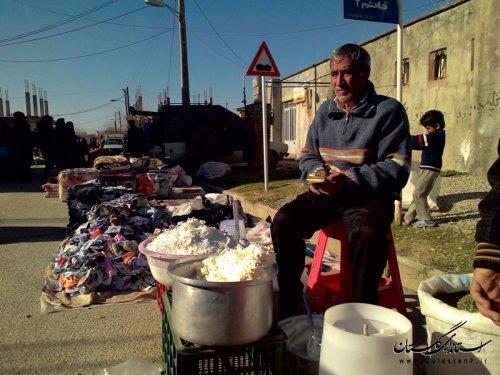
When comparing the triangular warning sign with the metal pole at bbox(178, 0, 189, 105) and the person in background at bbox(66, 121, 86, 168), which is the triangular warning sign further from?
the metal pole at bbox(178, 0, 189, 105)

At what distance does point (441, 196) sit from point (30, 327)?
20.0ft

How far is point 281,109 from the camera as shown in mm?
25672

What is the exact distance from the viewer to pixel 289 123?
24.6 metres

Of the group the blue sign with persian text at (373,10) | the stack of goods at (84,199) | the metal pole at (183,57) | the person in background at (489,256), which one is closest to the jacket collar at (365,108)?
the person in background at (489,256)

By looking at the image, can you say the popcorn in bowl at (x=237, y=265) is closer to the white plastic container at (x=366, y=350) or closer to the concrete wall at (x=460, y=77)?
the white plastic container at (x=366, y=350)

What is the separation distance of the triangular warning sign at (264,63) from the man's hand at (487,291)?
660 centimetres

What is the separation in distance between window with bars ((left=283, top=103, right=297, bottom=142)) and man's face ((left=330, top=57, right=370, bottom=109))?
20962mm

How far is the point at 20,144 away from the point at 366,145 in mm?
14345

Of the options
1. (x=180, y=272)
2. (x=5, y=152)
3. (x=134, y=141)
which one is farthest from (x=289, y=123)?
(x=180, y=272)

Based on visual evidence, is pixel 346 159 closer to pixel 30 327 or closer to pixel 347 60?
pixel 347 60

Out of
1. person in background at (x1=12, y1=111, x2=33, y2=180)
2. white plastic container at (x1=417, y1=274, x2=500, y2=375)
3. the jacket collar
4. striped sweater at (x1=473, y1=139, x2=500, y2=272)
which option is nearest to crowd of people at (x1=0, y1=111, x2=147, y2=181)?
person in background at (x1=12, y1=111, x2=33, y2=180)

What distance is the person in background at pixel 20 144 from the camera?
46.7 feet

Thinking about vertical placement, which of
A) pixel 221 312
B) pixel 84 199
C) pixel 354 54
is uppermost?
pixel 354 54

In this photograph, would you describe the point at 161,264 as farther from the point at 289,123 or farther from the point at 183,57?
the point at 289,123
